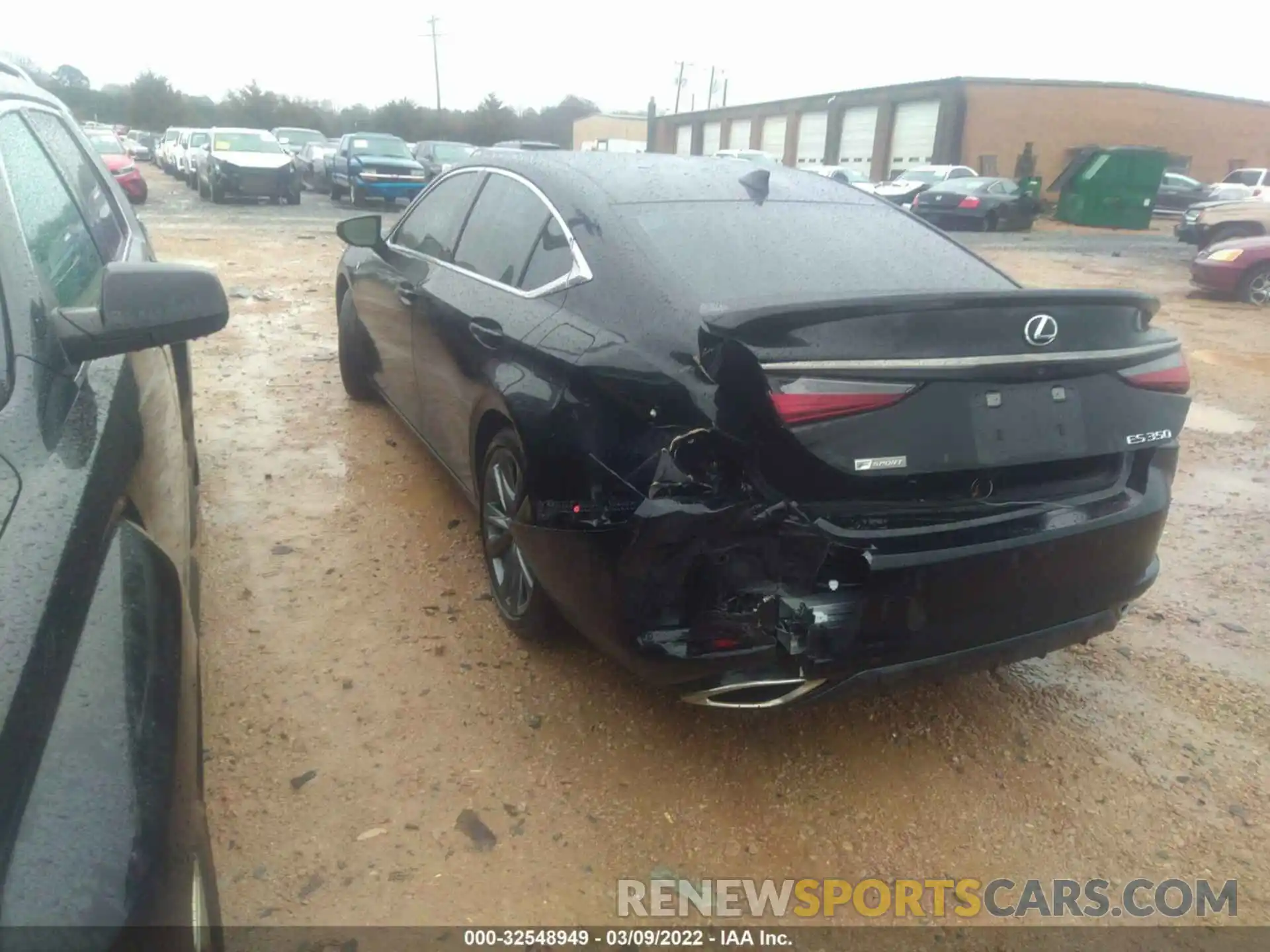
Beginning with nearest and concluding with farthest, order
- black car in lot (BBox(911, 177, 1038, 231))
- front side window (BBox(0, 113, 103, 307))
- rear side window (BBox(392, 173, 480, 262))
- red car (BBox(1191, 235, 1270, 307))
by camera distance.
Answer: front side window (BBox(0, 113, 103, 307)) → rear side window (BBox(392, 173, 480, 262)) → red car (BBox(1191, 235, 1270, 307)) → black car in lot (BBox(911, 177, 1038, 231))

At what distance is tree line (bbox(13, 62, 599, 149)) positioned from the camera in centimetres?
5359

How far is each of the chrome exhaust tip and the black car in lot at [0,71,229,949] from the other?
123 cm

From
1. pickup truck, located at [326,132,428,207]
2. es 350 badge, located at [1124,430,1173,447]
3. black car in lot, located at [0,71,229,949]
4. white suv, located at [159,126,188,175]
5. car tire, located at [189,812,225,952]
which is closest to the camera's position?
black car in lot, located at [0,71,229,949]

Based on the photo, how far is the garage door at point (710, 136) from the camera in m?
53.4

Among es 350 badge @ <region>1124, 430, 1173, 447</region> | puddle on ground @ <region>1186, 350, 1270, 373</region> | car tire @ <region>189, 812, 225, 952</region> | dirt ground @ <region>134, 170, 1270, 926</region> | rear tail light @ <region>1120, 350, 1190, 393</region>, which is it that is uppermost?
rear tail light @ <region>1120, 350, 1190, 393</region>

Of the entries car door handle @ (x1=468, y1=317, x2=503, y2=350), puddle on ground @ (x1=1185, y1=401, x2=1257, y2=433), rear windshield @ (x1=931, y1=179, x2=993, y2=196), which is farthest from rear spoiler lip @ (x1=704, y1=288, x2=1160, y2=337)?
rear windshield @ (x1=931, y1=179, x2=993, y2=196)

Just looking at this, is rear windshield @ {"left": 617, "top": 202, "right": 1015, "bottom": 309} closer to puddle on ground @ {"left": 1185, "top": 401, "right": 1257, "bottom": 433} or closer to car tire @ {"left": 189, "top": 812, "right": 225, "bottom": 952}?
car tire @ {"left": 189, "top": 812, "right": 225, "bottom": 952}

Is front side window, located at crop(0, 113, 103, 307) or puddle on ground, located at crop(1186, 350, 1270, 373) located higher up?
front side window, located at crop(0, 113, 103, 307)

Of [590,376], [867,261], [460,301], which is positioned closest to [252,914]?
[590,376]

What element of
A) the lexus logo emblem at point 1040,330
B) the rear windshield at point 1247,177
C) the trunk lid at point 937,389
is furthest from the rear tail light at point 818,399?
the rear windshield at point 1247,177

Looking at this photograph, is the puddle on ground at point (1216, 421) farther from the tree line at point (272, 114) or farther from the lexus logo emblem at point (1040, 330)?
the tree line at point (272, 114)

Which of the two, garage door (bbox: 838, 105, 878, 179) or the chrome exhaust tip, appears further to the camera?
garage door (bbox: 838, 105, 878, 179)

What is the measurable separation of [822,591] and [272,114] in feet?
194

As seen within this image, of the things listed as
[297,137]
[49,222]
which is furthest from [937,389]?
[297,137]
